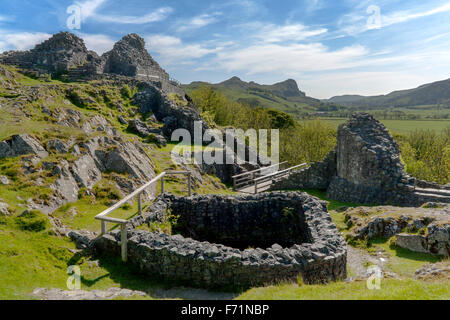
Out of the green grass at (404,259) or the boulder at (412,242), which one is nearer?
the green grass at (404,259)

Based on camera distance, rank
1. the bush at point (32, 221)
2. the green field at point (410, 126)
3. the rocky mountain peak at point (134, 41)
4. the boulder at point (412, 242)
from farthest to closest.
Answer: the green field at point (410, 126) → the rocky mountain peak at point (134, 41) → the boulder at point (412, 242) → the bush at point (32, 221)

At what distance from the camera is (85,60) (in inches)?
1517

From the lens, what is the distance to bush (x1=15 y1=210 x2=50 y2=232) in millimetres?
8250

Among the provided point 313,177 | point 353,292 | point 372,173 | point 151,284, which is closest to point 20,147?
point 151,284

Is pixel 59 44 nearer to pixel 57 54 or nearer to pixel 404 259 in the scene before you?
pixel 57 54

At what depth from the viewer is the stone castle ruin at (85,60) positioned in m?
33.0

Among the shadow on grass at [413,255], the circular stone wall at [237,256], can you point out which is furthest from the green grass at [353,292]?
the shadow on grass at [413,255]

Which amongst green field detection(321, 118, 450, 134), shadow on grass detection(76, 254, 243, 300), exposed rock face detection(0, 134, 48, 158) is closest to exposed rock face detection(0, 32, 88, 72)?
exposed rock face detection(0, 134, 48, 158)

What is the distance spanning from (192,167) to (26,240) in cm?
1403

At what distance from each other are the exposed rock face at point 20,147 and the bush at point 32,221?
13.6 feet

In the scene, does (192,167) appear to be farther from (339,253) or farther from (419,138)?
(419,138)

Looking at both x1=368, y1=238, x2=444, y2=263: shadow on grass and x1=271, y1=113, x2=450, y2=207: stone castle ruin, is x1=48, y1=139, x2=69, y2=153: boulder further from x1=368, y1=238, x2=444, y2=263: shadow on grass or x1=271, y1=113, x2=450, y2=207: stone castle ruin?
x1=271, y1=113, x2=450, y2=207: stone castle ruin

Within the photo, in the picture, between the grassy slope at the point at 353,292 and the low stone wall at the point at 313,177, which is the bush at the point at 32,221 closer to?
the grassy slope at the point at 353,292

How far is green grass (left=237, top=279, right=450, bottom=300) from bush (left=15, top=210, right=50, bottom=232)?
239 inches
